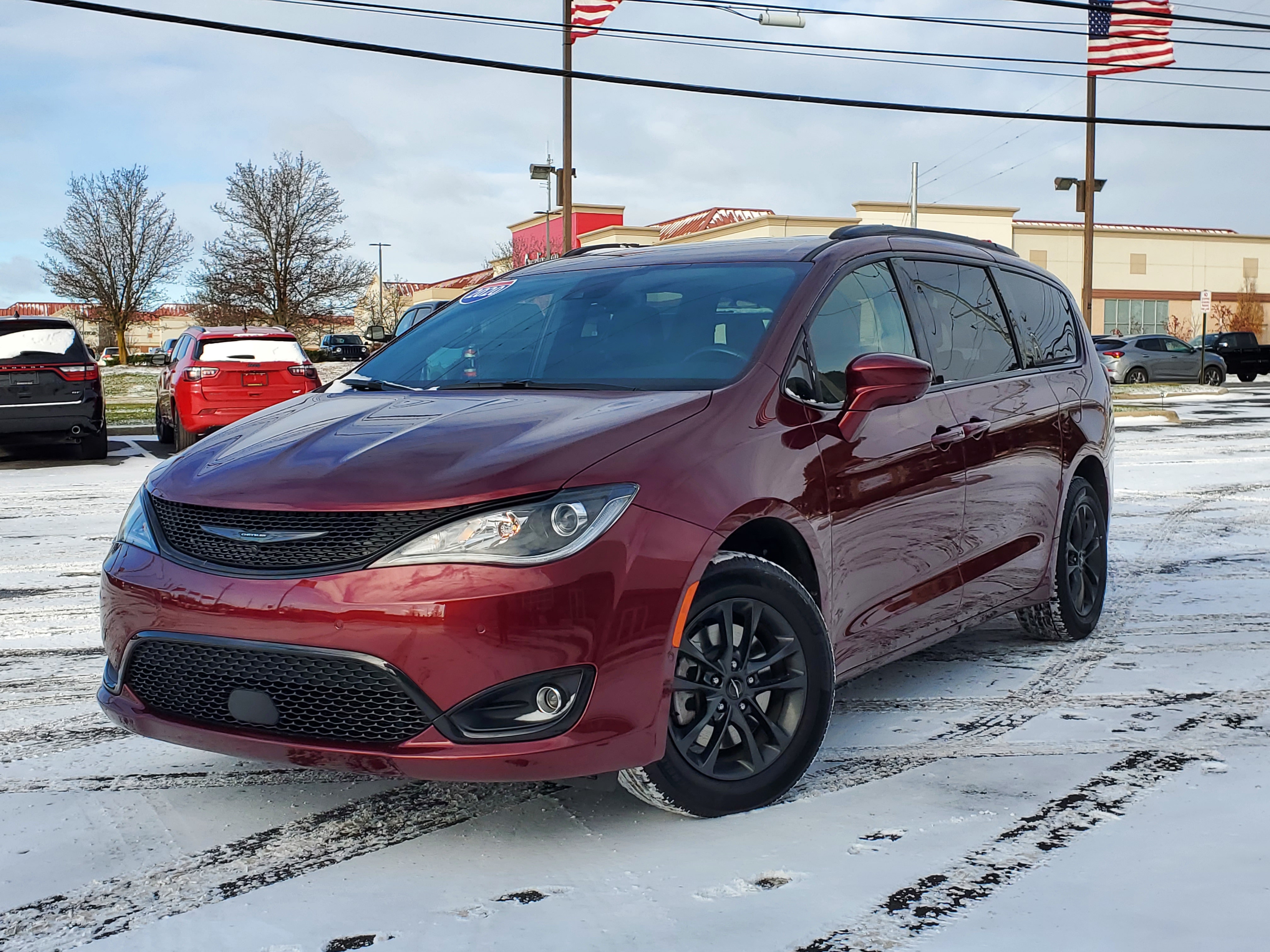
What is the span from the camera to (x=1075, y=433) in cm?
583

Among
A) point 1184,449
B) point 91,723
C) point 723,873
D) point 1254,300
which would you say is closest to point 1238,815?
point 723,873

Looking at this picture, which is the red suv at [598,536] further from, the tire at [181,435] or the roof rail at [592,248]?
the tire at [181,435]

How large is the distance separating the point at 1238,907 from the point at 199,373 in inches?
595

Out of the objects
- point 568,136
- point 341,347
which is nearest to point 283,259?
point 341,347

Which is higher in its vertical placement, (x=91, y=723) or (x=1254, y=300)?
(x=1254, y=300)

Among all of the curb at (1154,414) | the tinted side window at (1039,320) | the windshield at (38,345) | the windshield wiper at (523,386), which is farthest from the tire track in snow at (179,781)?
the curb at (1154,414)

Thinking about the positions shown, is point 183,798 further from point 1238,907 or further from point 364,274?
point 364,274

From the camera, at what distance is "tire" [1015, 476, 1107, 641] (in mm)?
5785

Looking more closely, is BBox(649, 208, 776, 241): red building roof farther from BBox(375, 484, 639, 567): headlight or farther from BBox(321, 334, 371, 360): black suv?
BBox(375, 484, 639, 567): headlight

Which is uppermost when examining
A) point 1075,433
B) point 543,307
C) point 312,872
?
point 543,307

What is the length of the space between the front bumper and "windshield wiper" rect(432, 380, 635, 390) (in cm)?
83

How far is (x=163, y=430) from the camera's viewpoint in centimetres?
1877

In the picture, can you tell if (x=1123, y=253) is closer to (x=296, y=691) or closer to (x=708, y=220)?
(x=708, y=220)

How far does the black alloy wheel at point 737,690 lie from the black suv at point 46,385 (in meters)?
13.1
